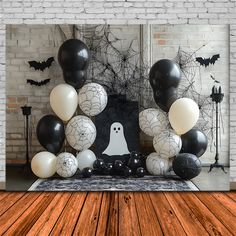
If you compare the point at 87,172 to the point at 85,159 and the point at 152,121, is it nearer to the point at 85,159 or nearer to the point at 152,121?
the point at 85,159

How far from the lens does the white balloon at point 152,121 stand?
3572mm

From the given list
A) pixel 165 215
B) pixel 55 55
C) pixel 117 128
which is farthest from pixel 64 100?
pixel 165 215

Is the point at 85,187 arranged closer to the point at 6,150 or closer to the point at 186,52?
the point at 6,150

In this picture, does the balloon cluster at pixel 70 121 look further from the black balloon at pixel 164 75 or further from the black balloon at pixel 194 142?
the black balloon at pixel 194 142

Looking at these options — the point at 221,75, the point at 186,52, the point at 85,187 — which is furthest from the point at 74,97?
the point at 221,75

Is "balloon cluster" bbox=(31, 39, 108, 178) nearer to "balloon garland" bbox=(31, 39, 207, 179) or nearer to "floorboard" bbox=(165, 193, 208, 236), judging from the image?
"balloon garland" bbox=(31, 39, 207, 179)

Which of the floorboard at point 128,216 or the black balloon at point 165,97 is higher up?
the black balloon at point 165,97

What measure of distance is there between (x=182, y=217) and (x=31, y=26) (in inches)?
80.2

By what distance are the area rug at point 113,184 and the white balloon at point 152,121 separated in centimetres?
40

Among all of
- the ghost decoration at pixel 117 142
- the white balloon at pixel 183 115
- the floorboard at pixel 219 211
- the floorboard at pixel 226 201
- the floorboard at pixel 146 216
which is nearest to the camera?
the floorboard at pixel 146 216

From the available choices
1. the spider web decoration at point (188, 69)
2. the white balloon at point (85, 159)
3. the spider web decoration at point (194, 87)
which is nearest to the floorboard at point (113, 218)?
the white balloon at point (85, 159)

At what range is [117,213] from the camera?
111 inches

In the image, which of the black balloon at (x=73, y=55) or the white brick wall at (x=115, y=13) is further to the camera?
the white brick wall at (x=115, y=13)

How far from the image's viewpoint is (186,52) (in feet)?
11.8
